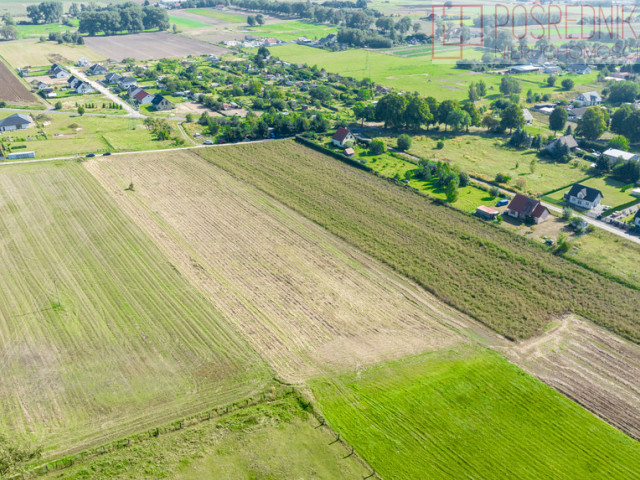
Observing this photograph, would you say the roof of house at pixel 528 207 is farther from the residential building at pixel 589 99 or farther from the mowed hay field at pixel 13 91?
the mowed hay field at pixel 13 91

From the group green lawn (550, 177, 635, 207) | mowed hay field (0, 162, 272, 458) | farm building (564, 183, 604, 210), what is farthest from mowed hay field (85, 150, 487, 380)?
green lawn (550, 177, 635, 207)

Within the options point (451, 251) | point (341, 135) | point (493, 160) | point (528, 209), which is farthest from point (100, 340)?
point (493, 160)

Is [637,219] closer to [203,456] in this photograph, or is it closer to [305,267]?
[305,267]

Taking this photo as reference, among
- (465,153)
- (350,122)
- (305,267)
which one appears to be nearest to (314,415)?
(305,267)

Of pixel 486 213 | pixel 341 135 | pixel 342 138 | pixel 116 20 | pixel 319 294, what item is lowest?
pixel 319 294

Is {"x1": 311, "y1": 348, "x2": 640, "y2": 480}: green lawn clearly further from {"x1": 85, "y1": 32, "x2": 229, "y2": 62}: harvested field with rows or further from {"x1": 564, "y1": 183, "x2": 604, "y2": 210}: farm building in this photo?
{"x1": 85, "y1": 32, "x2": 229, "y2": 62}: harvested field with rows

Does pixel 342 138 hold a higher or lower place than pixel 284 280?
higher

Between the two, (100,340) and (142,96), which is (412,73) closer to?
(142,96)
